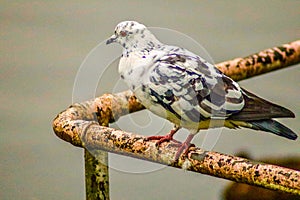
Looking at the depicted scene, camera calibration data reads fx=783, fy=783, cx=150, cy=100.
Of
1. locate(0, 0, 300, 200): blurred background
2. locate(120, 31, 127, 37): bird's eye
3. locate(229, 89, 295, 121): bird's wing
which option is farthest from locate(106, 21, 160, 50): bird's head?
locate(0, 0, 300, 200): blurred background

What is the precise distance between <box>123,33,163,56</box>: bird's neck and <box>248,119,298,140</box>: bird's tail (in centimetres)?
21

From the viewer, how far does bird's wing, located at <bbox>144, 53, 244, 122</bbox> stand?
1.24 m

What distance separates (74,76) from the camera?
2.58 meters

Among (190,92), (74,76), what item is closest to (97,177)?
(190,92)

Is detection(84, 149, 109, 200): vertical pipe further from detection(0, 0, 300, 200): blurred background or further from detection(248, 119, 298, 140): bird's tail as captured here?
detection(0, 0, 300, 200): blurred background

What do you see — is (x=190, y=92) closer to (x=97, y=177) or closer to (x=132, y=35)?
(x=132, y=35)

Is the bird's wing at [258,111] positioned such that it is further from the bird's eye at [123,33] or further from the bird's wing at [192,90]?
the bird's eye at [123,33]

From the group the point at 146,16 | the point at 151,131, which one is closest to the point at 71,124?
the point at 151,131

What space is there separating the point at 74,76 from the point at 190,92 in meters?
1.37

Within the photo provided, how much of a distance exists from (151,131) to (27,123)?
1014mm

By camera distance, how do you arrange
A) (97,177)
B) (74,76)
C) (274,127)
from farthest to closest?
(74,76), (97,177), (274,127)

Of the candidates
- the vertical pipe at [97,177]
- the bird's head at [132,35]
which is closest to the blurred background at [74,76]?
the vertical pipe at [97,177]

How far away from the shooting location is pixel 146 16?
2.76m

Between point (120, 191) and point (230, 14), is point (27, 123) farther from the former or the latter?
point (230, 14)
